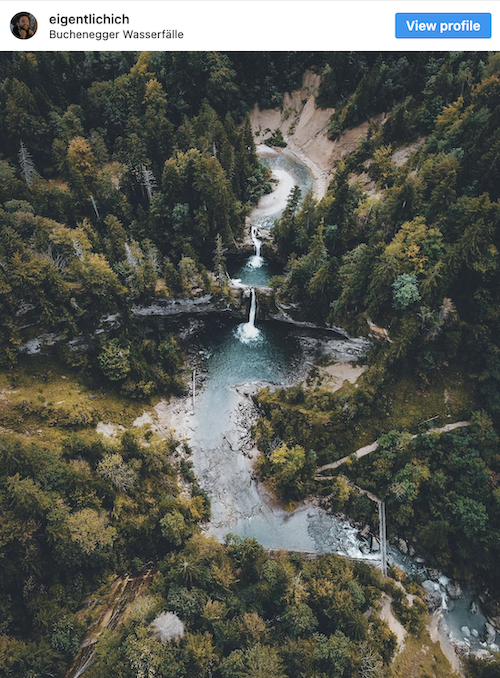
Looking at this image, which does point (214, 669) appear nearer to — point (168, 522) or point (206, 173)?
point (168, 522)

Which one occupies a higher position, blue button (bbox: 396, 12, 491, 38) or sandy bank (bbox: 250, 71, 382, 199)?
sandy bank (bbox: 250, 71, 382, 199)

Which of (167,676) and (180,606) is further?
(180,606)

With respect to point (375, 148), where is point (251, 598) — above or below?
below

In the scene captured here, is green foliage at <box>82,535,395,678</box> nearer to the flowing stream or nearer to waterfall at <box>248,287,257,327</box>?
the flowing stream

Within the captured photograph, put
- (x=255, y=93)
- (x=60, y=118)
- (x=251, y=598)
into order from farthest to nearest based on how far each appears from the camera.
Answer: (x=255, y=93), (x=60, y=118), (x=251, y=598)

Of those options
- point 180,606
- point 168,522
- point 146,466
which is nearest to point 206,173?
point 146,466

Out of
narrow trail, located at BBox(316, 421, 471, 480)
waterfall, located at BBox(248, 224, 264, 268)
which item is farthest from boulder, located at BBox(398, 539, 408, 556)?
waterfall, located at BBox(248, 224, 264, 268)

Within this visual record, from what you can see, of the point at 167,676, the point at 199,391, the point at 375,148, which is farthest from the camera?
the point at 375,148

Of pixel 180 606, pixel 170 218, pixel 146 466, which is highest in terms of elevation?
pixel 170 218
